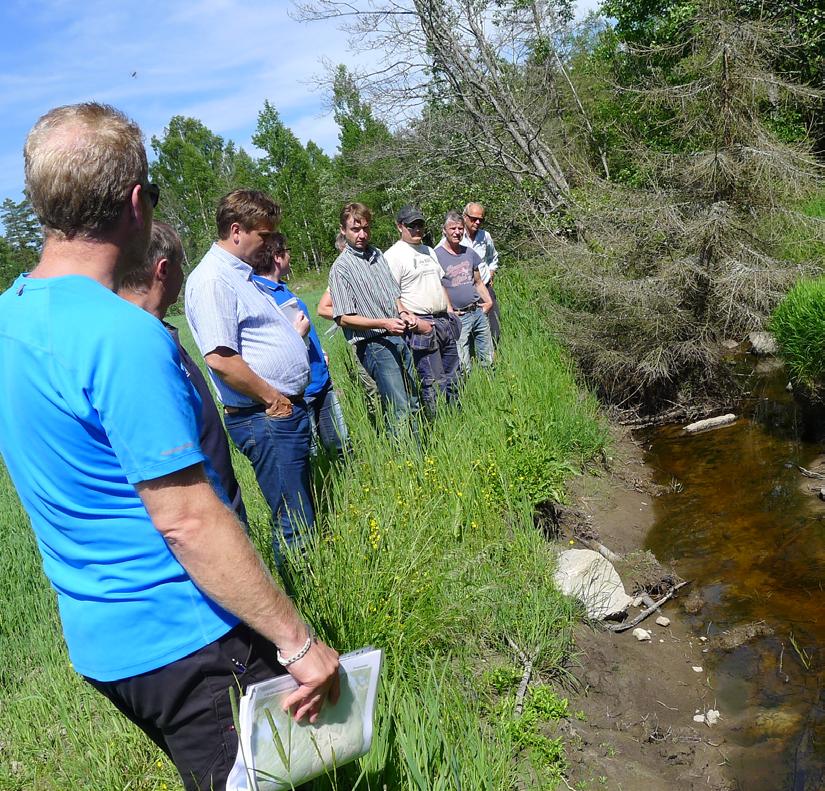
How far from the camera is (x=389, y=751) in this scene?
230cm

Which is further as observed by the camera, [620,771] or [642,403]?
[642,403]

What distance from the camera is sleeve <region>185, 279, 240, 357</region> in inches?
143

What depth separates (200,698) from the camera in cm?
166

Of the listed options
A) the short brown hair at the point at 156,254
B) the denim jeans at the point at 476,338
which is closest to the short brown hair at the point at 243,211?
the short brown hair at the point at 156,254

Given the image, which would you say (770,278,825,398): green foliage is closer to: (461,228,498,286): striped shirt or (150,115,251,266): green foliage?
(461,228,498,286): striped shirt

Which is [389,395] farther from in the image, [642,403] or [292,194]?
[292,194]

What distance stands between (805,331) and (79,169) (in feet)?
21.9

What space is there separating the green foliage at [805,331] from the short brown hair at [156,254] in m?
5.56

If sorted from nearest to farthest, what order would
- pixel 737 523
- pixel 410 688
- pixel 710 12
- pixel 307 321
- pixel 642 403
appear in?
pixel 410 688
pixel 307 321
pixel 737 523
pixel 710 12
pixel 642 403

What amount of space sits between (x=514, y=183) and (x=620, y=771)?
31.1 ft

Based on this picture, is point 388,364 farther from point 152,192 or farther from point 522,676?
point 152,192

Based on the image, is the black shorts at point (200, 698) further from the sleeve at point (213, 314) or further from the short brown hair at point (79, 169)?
the sleeve at point (213, 314)

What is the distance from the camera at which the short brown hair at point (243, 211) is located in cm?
390

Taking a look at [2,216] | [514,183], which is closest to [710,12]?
[514,183]
